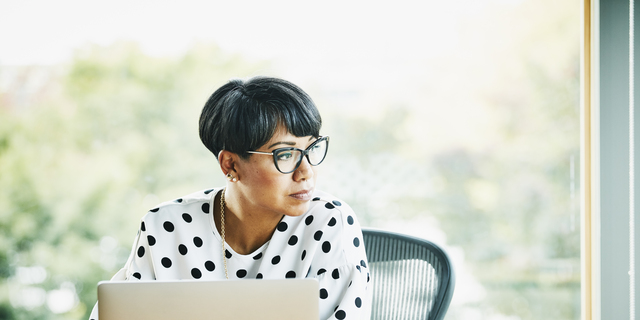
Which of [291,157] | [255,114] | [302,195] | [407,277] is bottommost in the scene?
[407,277]

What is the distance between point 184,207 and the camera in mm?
1396

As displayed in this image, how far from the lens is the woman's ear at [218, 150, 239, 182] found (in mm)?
1304

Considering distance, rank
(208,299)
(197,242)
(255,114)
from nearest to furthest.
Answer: (208,299) → (255,114) → (197,242)

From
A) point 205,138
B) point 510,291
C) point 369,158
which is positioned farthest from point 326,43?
point 510,291

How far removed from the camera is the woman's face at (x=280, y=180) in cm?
123

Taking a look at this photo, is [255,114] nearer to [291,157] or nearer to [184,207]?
[291,157]

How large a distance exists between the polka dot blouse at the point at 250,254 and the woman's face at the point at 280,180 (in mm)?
94

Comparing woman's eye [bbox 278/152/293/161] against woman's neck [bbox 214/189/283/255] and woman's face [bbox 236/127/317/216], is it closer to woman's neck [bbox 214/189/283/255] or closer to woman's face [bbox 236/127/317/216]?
woman's face [bbox 236/127/317/216]

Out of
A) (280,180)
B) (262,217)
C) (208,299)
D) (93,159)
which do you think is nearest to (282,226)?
(262,217)

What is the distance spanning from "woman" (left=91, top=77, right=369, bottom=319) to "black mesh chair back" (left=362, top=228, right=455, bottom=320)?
0.14 metres

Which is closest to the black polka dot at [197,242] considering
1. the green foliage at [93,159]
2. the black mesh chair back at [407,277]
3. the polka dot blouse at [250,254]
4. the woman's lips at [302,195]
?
the polka dot blouse at [250,254]

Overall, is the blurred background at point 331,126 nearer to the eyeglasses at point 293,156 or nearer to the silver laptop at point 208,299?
the eyeglasses at point 293,156

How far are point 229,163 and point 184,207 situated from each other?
8.4 inches

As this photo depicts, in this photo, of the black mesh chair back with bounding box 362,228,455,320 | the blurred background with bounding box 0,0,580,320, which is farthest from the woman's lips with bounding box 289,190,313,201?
the blurred background with bounding box 0,0,580,320
